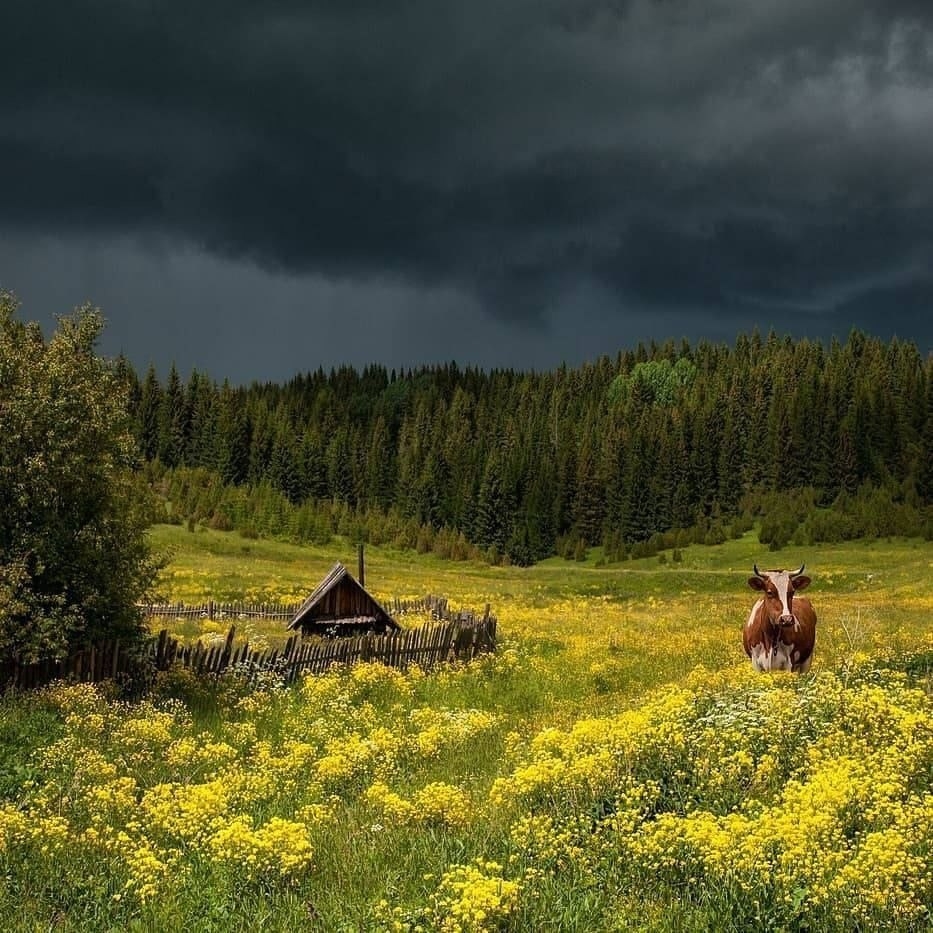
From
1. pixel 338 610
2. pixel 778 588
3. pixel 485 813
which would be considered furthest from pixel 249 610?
pixel 485 813

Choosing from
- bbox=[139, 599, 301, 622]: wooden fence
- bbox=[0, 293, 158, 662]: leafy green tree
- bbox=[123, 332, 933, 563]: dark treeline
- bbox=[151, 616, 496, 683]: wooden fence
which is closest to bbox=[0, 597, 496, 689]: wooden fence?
bbox=[151, 616, 496, 683]: wooden fence

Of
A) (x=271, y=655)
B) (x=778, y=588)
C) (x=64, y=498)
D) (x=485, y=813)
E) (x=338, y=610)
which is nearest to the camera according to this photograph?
(x=485, y=813)

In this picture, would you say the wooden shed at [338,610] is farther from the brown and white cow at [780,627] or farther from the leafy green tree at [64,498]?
the brown and white cow at [780,627]

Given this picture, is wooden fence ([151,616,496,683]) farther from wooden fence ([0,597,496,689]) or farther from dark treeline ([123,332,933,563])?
dark treeline ([123,332,933,563])

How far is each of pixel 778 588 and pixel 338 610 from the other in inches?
713

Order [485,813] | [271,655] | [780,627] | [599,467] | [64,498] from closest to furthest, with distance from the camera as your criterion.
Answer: [485,813], [780,627], [64,498], [271,655], [599,467]

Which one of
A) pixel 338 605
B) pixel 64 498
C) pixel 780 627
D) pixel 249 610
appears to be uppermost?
pixel 64 498

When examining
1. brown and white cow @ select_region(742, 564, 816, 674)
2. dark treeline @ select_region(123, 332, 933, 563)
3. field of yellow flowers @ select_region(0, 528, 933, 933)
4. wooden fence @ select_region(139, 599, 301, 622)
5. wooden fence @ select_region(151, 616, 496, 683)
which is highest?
dark treeline @ select_region(123, 332, 933, 563)

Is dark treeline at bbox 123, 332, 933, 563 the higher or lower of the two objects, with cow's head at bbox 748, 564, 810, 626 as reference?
higher

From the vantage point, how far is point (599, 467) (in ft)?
509

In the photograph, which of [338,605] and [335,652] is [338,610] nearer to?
[338,605]

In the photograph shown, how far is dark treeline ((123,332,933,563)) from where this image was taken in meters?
126

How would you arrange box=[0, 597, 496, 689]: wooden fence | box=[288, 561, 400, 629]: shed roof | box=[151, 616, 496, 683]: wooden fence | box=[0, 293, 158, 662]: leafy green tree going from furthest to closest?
1. box=[288, 561, 400, 629]: shed roof
2. box=[151, 616, 496, 683]: wooden fence
3. box=[0, 597, 496, 689]: wooden fence
4. box=[0, 293, 158, 662]: leafy green tree

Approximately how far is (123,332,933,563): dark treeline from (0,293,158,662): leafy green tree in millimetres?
96087
